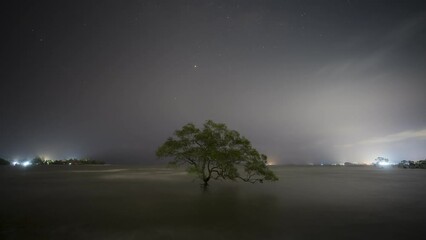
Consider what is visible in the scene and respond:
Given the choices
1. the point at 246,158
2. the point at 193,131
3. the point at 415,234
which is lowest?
the point at 415,234

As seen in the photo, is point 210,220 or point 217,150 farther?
point 217,150

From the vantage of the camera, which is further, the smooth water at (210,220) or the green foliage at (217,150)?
the green foliage at (217,150)

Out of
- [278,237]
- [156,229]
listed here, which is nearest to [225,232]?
[278,237]

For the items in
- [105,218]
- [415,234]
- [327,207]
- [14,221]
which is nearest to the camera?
[415,234]

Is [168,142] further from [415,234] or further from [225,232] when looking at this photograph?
[415,234]

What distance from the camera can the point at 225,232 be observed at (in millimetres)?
19062

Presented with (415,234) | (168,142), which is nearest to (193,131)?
(168,142)

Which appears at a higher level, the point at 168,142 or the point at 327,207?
the point at 168,142

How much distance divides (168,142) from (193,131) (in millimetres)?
4053

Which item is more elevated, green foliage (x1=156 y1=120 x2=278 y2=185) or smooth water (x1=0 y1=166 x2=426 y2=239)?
green foliage (x1=156 y1=120 x2=278 y2=185)

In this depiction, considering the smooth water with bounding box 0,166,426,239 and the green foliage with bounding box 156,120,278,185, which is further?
the green foliage with bounding box 156,120,278,185

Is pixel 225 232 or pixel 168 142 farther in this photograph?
pixel 168 142

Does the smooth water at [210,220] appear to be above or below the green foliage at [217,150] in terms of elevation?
A: below

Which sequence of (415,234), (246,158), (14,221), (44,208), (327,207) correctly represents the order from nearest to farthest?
(415,234), (14,221), (44,208), (327,207), (246,158)
